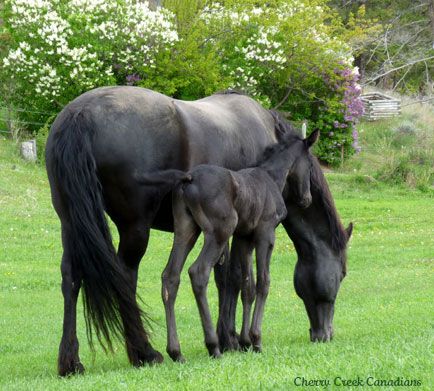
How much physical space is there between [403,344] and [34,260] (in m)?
9.07

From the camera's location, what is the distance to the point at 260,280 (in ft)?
24.7

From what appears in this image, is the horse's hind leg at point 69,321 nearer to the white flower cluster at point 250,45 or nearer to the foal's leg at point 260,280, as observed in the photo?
the foal's leg at point 260,280

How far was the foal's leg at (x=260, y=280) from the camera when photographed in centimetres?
749

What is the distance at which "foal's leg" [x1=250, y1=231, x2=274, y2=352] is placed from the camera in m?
7.49

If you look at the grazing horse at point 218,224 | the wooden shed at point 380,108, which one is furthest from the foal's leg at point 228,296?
the wooden shed at point 380,108

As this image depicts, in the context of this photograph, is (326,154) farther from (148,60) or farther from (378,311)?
(378,311)

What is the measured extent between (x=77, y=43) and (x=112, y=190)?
15528 mm

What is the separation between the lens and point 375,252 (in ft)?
53.5

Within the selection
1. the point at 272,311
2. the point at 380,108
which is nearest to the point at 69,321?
the point at 272,311

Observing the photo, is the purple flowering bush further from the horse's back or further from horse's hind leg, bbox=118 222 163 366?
horse's hind leg, bbox=118 222 163 366

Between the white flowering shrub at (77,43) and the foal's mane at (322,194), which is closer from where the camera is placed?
the foal's mane at (322,194)

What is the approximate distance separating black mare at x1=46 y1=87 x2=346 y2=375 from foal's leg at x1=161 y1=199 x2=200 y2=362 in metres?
0.21

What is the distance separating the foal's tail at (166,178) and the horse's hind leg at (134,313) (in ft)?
1.14

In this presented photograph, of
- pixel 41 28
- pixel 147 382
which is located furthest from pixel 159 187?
pixel 41 28
